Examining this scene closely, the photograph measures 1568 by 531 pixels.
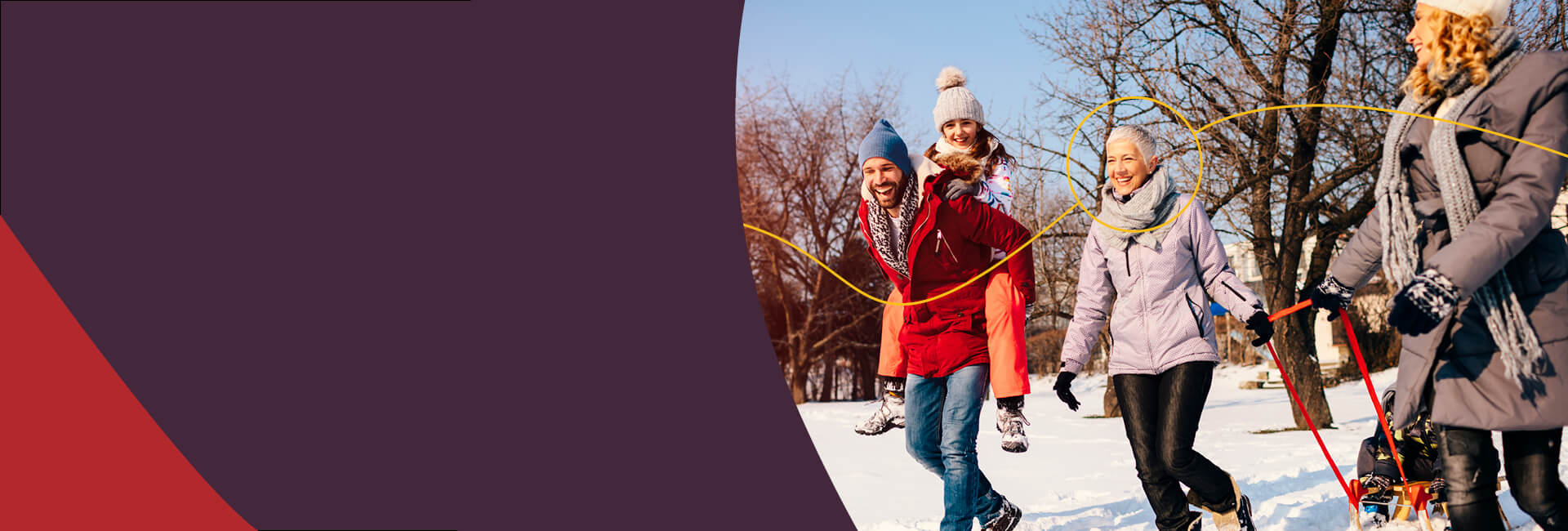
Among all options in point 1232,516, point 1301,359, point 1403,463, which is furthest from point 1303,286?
point 1232,516

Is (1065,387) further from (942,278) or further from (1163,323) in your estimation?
(942,278)

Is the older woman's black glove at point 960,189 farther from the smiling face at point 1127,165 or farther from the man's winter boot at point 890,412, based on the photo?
A: the man's winter boot at point 890,412

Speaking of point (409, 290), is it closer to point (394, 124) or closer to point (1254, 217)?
point (394, 124)

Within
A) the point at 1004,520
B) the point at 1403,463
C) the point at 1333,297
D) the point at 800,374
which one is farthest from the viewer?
the point at 800,374

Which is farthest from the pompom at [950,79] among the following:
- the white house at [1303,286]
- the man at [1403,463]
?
the white house at [1303,286]

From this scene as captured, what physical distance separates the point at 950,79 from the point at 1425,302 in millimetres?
1451

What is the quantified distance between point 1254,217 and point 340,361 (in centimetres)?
680

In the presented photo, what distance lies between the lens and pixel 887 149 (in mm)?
3205

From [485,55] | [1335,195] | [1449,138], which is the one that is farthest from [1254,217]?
[485,55]

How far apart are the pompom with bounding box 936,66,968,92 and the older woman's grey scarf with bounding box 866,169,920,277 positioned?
0.29 meters

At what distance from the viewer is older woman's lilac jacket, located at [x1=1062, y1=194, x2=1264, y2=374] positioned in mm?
2973

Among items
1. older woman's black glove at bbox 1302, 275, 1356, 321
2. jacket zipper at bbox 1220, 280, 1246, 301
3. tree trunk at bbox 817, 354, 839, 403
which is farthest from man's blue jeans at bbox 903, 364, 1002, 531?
tree trunk at bbox 817, 354, 839, 403

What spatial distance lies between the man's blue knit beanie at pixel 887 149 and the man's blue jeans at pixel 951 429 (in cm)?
66

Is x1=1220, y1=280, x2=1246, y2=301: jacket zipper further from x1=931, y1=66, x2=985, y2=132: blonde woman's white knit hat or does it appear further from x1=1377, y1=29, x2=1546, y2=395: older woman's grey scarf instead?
x1=931, y1=66, x2=985, y2=132: blonde woman's white knit hat
